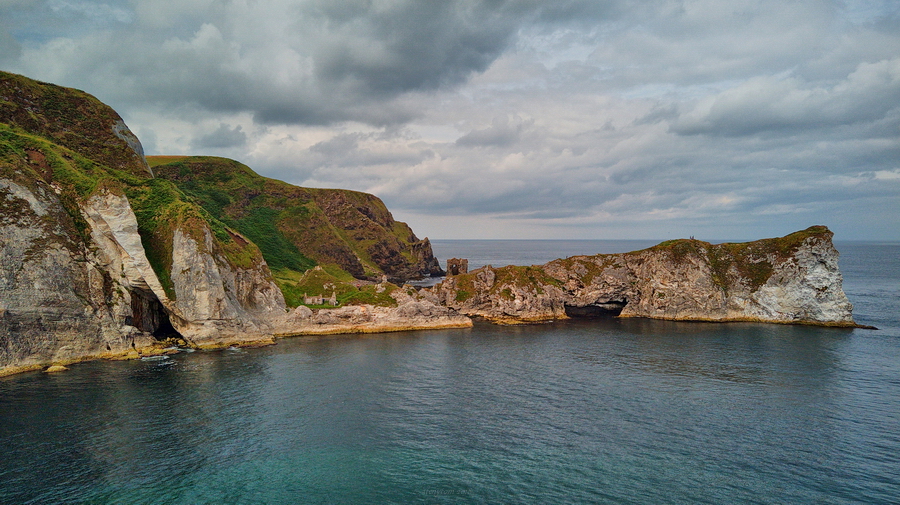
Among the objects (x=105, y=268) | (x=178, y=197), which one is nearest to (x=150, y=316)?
(x=105, y=268)

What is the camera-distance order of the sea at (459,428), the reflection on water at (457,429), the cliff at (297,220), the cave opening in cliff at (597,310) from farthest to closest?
the cliff at (297,220) → the cave opening in cliff at (597,310) → the reflection on water at (457,429) → the sea at (459,428)

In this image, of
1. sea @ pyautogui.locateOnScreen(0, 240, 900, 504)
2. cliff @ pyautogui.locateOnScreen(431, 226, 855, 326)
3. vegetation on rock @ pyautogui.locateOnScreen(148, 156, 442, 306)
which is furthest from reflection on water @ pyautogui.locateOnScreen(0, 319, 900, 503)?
vegetation on rock @ pyautogui.locateOnScreen(148, 156, 442, 306)

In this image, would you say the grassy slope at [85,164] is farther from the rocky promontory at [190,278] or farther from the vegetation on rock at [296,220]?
the vegetation on rock at [296,220]

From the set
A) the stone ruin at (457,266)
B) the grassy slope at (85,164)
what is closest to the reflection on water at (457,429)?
the grassy slope at (85,164)

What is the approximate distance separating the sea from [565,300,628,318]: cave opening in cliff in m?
37.9

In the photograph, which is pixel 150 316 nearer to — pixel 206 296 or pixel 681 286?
pixel 206 296

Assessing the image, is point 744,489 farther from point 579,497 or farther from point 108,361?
point 108,361

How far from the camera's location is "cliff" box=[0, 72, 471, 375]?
5541 centimetres

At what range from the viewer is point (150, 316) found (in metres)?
69.6

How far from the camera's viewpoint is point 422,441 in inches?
1481

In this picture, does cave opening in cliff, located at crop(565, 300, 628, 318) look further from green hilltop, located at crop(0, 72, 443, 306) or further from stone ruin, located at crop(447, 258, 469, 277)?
stone ruin, located at crop(447, 258, 469, 277)

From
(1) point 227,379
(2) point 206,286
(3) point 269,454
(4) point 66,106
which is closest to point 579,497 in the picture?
(3) point 269,454

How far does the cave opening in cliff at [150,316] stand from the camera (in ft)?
217

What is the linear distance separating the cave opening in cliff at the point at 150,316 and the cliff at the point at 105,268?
17cm
